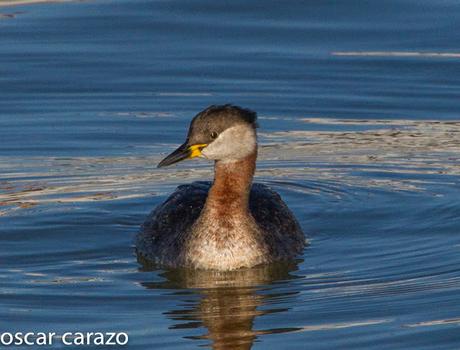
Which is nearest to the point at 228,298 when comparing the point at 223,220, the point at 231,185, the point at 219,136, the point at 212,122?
the point at 223,220

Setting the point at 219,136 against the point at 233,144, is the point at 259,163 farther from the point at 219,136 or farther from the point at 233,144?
the point at 219,136

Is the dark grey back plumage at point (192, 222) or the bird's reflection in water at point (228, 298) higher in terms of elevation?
the dark grey back plumage at point (192, 222)

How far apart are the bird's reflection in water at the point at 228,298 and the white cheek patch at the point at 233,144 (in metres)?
1.01

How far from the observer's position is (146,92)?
1888 centimetres

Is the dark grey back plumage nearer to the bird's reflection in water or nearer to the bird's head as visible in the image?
the bird's reflection in water

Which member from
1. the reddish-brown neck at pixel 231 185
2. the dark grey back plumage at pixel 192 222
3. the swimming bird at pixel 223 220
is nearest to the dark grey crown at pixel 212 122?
the swimming bird at pixel 223 220

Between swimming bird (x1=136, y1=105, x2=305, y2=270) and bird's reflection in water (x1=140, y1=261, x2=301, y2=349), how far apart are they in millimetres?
125

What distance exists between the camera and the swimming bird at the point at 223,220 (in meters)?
12.7

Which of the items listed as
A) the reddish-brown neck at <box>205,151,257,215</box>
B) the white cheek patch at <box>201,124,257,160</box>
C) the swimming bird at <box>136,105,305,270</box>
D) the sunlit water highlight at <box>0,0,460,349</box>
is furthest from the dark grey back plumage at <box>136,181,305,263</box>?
the white cheek patch at <box>201,124,257,160</box>

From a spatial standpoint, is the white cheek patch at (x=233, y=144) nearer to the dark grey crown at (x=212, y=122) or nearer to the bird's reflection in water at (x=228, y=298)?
the dark grey crown at (x=212, y=122)

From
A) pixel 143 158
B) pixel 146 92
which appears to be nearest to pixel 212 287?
pixel 143 158

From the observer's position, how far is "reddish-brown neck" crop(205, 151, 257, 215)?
1294 centimetres

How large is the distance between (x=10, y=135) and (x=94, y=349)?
6881 millimetres

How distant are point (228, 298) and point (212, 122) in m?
1.60
